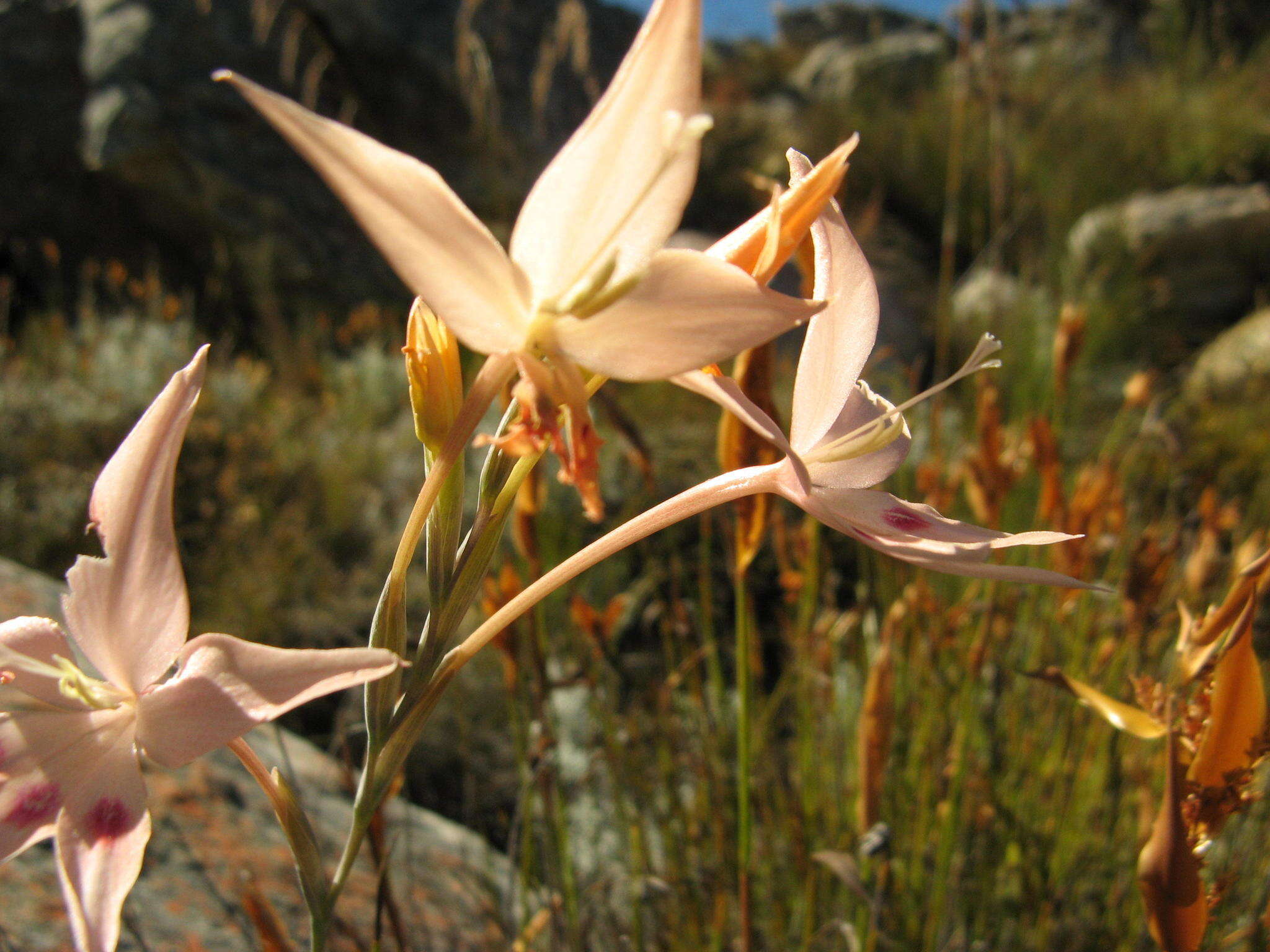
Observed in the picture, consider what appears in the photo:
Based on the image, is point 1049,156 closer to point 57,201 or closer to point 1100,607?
point 1100,607

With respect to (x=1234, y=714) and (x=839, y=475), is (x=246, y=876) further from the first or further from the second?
(x=1234, y=714)

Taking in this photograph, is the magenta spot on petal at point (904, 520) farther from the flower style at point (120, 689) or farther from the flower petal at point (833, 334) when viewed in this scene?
the flower style at point (120, 689)

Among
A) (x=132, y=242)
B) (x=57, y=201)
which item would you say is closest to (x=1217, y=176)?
(x=132, y=242)

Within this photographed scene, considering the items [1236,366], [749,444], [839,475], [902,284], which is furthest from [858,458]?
[902,284]

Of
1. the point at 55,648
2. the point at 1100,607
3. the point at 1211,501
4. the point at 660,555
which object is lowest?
the point at 660,555

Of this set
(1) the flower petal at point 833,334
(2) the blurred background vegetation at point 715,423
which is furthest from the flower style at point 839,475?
(2) the blurred background vegetation at point 715,423

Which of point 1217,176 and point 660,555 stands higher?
point 1217,176
